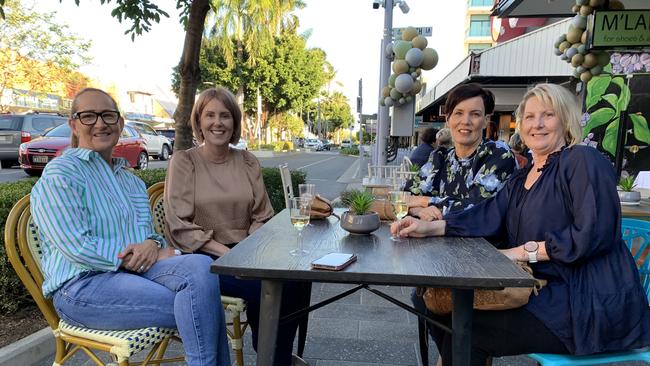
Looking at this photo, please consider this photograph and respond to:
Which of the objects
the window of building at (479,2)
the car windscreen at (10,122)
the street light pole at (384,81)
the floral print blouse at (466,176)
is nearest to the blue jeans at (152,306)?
the floral print blouse at (466,176)

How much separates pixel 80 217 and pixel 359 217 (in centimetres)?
119

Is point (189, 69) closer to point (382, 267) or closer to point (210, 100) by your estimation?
point (210, 100)

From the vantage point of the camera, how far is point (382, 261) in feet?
4.90

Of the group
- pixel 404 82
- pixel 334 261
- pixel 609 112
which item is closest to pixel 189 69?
pixel 334 261

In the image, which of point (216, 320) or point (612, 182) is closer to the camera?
point (612, 182)

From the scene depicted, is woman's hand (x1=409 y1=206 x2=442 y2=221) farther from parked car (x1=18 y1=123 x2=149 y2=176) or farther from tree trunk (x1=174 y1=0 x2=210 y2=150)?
parked car (x1=18 y1=123 x2=149 y2=176)

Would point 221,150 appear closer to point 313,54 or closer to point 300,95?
point 300,95

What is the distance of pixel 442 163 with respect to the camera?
273 cm

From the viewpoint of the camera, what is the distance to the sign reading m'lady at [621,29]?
4.17m

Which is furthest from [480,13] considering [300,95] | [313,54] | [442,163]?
[442,163]

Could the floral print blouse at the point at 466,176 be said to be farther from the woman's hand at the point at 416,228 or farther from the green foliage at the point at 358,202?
the green foliage at the point at 358,202

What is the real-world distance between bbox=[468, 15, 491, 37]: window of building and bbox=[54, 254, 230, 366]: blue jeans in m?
46.1

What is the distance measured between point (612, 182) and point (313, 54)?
32169mm

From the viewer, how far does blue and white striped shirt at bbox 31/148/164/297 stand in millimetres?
1638
